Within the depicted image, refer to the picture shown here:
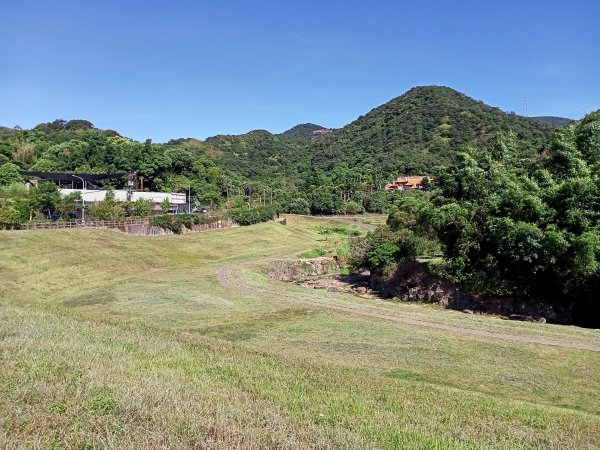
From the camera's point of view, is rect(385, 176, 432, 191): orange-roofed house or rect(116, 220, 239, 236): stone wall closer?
rect(116, 220, 239, 236): stone wall

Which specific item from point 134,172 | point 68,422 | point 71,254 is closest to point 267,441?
point 68,422

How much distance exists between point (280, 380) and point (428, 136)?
568ft

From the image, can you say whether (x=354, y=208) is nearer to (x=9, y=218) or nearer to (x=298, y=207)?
(x=298, y=207)

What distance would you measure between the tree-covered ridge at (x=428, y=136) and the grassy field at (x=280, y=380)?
12820 centimetres

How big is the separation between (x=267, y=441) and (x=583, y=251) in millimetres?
23710

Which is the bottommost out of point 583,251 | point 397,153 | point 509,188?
point 583,251

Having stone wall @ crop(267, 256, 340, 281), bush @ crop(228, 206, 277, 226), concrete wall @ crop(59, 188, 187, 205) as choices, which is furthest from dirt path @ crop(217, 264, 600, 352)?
concrete wall @ crop(59, 188, 187, 205)

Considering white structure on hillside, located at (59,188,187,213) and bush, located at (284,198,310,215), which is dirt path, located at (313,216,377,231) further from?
white structure on hillside, located at (59,188,187,213)

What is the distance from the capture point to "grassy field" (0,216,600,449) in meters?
5.84

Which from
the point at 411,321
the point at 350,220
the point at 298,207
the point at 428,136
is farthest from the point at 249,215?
the point at 428,136

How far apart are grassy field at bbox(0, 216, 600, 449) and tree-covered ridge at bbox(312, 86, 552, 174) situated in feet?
421

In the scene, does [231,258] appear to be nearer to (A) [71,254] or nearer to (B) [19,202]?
(A) [71,254]

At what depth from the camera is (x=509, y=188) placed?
2895cm

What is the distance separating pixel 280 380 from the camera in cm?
910
